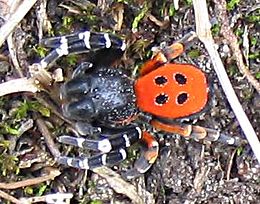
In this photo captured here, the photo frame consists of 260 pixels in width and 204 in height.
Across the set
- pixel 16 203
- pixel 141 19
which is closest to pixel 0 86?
pixel 16 203

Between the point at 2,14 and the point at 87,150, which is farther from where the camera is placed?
the point at 87,150

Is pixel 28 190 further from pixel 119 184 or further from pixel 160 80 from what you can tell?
pixel 160 80

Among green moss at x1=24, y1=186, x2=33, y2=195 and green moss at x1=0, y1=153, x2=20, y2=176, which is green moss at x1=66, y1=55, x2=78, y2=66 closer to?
green moss at x1=0, y1=153, x2=20, y2=176

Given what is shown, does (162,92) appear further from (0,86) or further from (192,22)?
(0,86)

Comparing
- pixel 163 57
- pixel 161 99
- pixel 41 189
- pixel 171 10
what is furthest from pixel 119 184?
pixel 171 10

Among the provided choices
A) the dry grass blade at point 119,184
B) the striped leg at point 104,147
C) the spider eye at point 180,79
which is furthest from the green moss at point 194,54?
the dry grass blade at point 119,184

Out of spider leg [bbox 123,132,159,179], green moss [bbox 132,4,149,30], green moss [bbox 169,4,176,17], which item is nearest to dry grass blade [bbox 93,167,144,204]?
spider leg [bbox 123,132,159,179]
